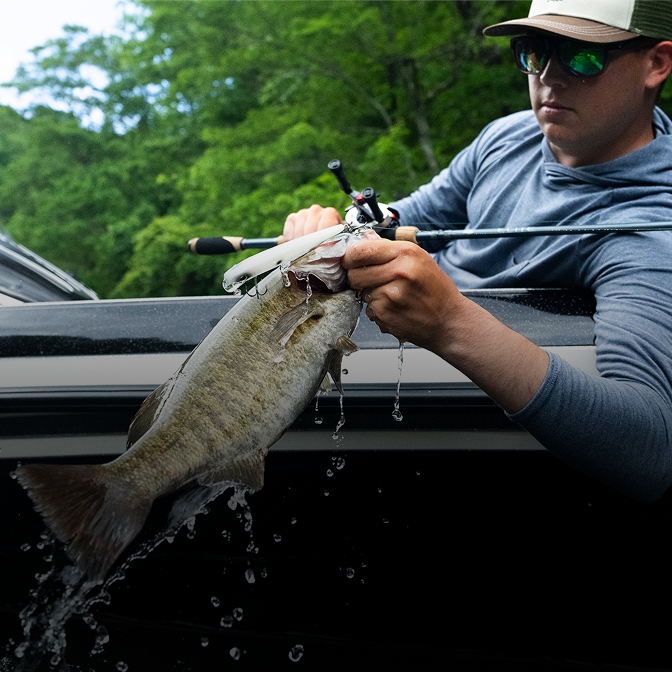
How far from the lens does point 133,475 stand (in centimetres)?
133

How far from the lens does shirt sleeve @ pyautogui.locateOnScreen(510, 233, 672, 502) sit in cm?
151

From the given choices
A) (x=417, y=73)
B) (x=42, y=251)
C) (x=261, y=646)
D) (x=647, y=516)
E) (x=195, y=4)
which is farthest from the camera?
(x=42, y=251)

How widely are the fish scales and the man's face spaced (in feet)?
3.76

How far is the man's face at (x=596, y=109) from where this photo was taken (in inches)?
79.4

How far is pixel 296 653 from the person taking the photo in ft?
7.00

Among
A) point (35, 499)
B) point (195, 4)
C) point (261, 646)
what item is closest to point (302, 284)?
Result: point (35, 499)

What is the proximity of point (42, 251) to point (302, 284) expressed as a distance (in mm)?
13321

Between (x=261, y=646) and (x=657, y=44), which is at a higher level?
(x=657, y=44)

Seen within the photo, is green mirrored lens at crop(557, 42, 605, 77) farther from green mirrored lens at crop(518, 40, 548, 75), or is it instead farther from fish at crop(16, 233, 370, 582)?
fish at crop(16, 233, 370, 582)

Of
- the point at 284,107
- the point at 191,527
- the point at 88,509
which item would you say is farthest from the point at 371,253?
the point at 284,107

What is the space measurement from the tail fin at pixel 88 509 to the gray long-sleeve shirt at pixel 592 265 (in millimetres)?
884

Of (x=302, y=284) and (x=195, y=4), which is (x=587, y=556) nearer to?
(x=302, y=284)

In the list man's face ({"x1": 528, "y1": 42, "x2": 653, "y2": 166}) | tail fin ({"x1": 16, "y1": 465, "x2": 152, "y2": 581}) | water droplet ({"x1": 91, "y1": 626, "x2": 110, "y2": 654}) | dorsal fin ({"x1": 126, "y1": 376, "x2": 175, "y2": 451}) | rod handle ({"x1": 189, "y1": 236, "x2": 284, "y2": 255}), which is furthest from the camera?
rod handle ({"x1": 189, "y1": 236, "x2": 284, "y2": 255})

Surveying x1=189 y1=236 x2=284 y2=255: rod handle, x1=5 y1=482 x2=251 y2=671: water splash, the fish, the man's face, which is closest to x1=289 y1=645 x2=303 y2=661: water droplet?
x1=5 y1=482 x2=251 y2=671: water splash
